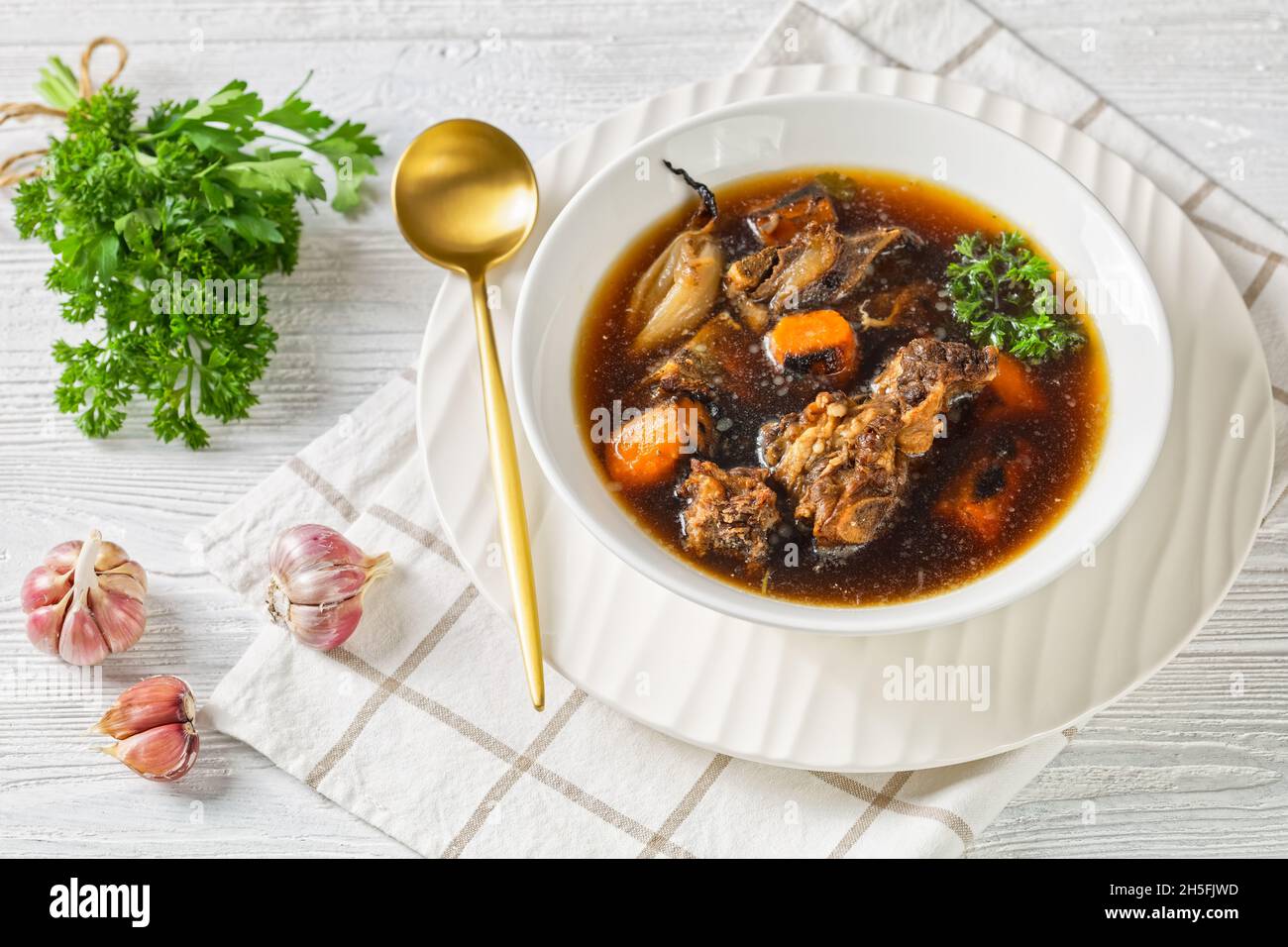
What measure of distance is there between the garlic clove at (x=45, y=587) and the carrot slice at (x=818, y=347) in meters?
1.82

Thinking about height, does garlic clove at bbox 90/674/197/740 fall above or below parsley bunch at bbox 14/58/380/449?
below

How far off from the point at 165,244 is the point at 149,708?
1.22 metres

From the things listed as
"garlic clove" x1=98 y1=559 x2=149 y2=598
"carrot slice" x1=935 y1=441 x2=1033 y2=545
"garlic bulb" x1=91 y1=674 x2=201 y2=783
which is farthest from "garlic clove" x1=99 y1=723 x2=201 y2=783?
"carrot slice" x1=935 y1=441 x2=1033 y2=545

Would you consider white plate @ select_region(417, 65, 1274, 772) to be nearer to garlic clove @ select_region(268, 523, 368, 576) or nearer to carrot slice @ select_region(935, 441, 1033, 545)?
carrot slice @ select_region(935, 441, 1033, 545)

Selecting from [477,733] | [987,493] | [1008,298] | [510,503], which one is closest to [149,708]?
[477,733]

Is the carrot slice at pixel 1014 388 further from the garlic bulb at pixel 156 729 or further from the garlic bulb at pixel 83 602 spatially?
the garlic bulb at pixel 83 602

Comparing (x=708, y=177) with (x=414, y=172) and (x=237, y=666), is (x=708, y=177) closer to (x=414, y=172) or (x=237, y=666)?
(x=414, y=172)

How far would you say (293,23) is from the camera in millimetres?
3652

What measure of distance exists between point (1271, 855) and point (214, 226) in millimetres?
3040

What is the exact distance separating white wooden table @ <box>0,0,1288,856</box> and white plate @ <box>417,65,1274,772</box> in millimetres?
344

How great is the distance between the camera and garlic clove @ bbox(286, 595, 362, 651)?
9.02 feet

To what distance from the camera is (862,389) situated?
2754 millimetres

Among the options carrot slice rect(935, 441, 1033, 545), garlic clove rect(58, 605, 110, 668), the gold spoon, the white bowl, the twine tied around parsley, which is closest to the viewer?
the white bowl

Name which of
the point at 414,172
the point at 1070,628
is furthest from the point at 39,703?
the point at 1070,628
